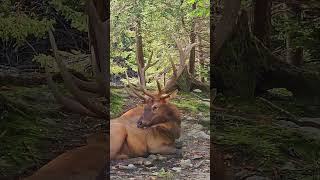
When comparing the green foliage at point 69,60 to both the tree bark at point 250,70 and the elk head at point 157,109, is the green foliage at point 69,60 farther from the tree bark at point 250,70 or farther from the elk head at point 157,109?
the tree bark at point 250,70

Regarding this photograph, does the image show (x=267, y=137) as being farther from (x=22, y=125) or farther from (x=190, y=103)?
(x=22, y=125)

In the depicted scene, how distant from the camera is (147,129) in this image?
11.2 feet

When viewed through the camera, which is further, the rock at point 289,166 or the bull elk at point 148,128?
the bull elk at point 148,128

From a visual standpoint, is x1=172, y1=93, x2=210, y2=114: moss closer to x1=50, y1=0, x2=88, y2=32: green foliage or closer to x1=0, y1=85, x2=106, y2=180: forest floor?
x1=0, y1=85, x2=106, y2=180: forest floor

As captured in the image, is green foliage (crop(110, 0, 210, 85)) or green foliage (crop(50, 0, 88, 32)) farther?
green foliage (crop(110, 0, 210, 85))

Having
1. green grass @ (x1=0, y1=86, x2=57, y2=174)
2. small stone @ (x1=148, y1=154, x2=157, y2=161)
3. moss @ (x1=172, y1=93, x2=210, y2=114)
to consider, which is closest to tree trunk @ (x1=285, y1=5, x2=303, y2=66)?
moss @ (x1=172, y1=93, x2=210, y2=114)

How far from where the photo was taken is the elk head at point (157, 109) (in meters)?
3.40

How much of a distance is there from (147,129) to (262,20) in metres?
1.18

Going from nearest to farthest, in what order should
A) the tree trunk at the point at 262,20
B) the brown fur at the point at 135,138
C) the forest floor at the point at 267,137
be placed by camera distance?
the forest floor at the point at 267,137 < the tree trunk at the point at 262,20 < the brown fur at the point at 135,138

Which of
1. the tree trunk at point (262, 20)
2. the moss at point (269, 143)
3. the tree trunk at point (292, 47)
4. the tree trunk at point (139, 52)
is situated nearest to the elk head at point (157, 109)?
the tree trunk at point (139, 52)

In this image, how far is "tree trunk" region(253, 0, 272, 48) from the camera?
3191 mm

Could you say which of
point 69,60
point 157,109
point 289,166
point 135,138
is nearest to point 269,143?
point 289,166

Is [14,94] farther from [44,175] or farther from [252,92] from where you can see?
[252,92]

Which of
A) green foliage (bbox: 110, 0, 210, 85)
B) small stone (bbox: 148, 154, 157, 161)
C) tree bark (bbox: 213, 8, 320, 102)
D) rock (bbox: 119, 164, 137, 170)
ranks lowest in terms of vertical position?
rock (bbox: 119, 164, 137, 170)
